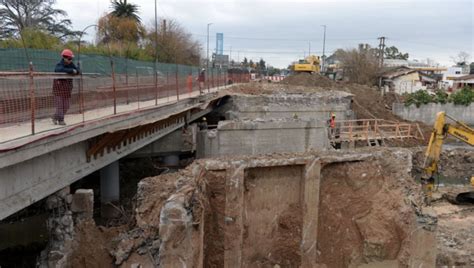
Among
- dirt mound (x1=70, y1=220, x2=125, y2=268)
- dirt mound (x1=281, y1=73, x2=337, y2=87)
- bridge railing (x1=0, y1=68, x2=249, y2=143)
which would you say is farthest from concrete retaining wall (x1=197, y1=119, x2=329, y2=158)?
dirt mound (x1=281, y1=73, x2=337, y2=87)

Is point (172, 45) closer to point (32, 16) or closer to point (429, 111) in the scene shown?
point (32, 16)

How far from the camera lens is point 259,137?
2344cm

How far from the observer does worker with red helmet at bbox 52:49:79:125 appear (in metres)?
8.07

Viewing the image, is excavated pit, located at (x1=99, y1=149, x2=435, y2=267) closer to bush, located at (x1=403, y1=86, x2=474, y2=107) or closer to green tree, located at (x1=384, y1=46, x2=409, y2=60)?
bush, located at (x1=403, y1=86, x2=474, y2=107)

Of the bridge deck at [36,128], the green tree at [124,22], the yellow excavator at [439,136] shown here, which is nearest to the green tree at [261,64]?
the green tree at [124,22]

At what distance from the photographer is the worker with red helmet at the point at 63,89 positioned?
318 inches

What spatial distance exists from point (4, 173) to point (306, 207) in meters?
7.89

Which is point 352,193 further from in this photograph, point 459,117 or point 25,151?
point 459,117

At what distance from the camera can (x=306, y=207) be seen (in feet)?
38.5

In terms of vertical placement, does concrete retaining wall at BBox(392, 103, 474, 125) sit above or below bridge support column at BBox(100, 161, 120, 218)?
above

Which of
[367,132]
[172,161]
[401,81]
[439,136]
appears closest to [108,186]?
[172,161]

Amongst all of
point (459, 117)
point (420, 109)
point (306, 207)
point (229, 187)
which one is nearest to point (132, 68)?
point (229, 187)

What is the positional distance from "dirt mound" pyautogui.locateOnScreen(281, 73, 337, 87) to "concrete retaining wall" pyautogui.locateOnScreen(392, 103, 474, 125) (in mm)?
8031

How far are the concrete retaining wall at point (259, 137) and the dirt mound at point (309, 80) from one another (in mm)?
21905
